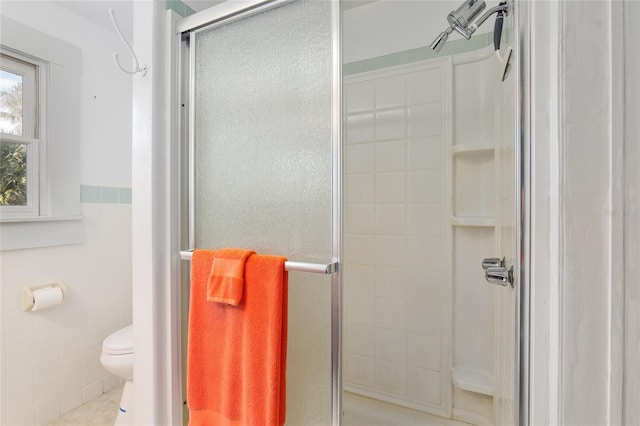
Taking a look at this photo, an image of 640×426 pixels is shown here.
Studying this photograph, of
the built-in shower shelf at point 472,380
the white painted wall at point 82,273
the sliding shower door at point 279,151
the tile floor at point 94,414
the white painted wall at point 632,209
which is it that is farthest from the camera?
the tile floor at point 94,414

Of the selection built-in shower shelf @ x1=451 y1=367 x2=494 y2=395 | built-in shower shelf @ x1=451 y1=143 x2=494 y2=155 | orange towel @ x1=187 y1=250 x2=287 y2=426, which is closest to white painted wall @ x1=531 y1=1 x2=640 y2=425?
orange towel @ x1=187 y1=250 x2=287 y2=426

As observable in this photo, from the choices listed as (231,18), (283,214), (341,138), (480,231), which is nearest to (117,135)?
(231,18)

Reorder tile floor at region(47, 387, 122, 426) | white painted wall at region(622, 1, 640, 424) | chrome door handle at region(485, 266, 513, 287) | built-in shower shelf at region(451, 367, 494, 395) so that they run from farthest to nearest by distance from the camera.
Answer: tile floor at region(47, 387, 122, 426) < built-in shower shelf at region(451, 367, 494, 395) < chrome door handle at region(485, 266, 513, 287) < white painted wall at region(622, 1, 640, 424)

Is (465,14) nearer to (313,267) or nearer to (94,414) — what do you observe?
(313,267)

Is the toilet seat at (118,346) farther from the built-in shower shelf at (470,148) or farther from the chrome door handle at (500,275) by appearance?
the built-in shower shelf at (470,148)

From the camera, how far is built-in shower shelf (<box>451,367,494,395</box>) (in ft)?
4.58

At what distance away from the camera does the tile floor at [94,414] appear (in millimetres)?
1619

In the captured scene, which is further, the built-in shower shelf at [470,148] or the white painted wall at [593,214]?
the built-in shower shelf at [470,148]

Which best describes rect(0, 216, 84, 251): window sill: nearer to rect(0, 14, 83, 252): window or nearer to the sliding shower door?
rect(0, 14, 83, 252): window

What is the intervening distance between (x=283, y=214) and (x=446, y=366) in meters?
1.23

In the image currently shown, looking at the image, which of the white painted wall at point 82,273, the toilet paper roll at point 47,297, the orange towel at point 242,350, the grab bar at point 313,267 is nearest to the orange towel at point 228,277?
the orange towel at point 242,350

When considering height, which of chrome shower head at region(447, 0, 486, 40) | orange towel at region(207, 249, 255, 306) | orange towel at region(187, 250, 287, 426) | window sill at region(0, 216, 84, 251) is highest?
chrome shower head at region(447, 0, 486, 40)

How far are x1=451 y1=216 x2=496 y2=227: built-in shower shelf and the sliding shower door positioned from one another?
2.89 feet

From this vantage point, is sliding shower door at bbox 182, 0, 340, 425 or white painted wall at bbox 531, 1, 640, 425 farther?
sliding shower door at bbox 182, 0, 340, 425
